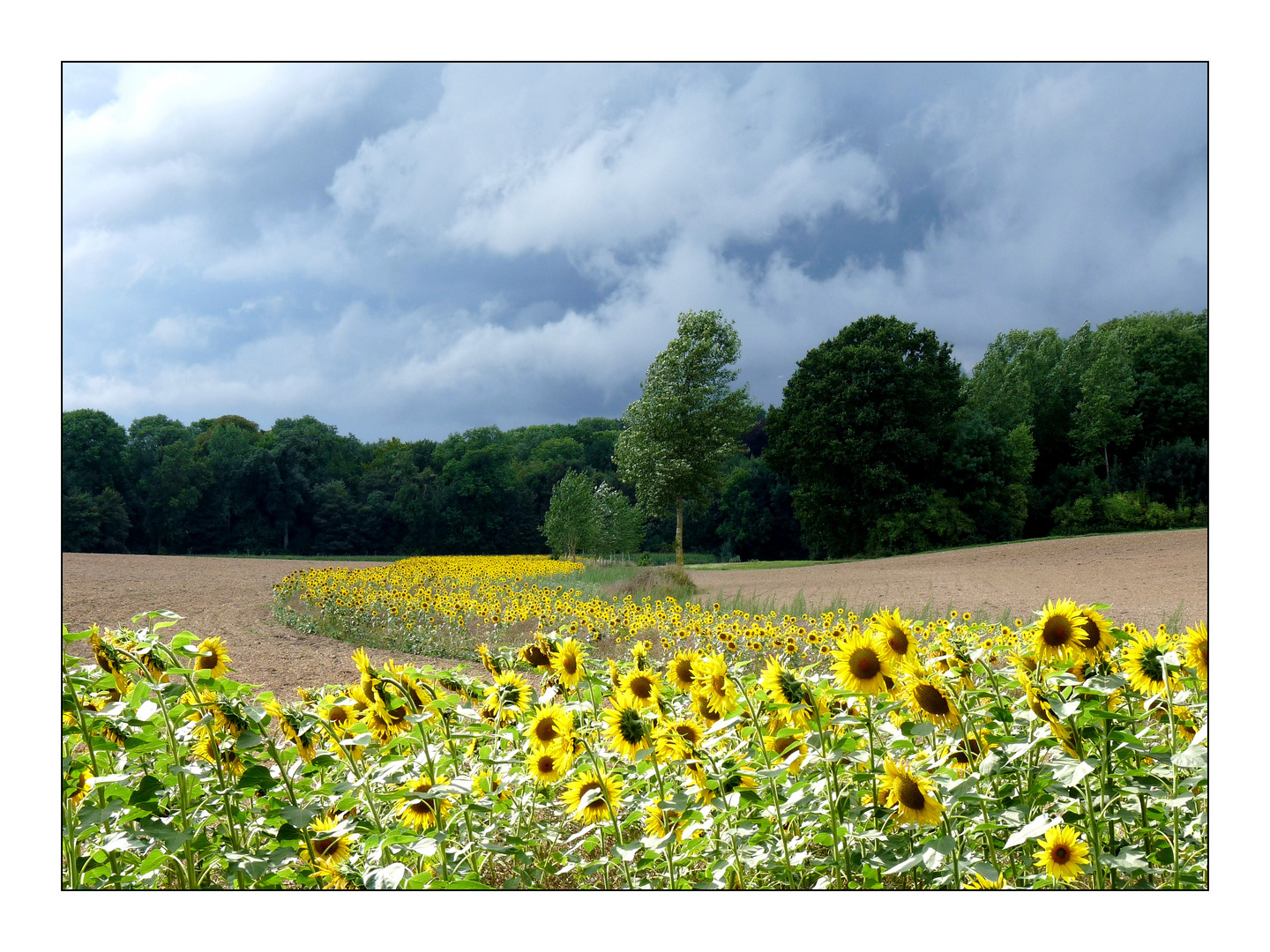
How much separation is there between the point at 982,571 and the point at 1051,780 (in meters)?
3.51

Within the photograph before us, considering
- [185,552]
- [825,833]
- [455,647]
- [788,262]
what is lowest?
[455,647]

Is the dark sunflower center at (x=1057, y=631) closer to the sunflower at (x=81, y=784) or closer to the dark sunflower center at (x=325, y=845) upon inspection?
the dark sunflower center at (x=325, y=845)

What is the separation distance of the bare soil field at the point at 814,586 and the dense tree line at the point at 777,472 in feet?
0.51

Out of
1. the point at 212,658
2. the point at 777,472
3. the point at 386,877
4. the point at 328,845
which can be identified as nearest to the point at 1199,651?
the point at 386,877

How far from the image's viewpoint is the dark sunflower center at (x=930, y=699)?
4.15ft

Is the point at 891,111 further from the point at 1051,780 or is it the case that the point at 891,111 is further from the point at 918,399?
the point at 918,399

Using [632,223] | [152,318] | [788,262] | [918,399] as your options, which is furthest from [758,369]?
[918,399]

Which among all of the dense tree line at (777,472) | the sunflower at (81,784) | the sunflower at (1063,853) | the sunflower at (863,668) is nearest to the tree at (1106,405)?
the dense tree line at (777,472)

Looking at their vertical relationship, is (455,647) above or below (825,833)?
below

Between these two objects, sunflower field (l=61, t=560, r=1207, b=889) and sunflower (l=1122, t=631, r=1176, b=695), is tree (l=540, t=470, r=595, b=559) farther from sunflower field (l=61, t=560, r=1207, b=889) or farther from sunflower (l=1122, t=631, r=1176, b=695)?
sunflower (l=1122, t=631, r=1176, b=695)

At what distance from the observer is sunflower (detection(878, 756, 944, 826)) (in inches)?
46.1

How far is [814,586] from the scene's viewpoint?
5188 mm
